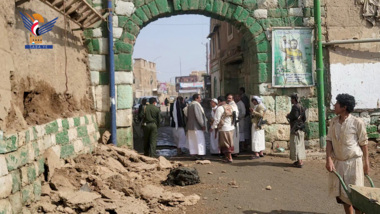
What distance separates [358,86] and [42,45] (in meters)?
7.19

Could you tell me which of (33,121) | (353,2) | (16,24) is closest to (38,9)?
(16,24)

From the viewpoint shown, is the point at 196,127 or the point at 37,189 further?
the point at 196,127

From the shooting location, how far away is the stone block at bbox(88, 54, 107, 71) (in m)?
8.20

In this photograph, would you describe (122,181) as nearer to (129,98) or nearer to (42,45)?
(42,45)

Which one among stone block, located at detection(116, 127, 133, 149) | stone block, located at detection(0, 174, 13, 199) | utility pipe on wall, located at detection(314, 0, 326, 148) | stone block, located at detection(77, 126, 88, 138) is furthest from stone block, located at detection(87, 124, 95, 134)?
utility pipe on wall, located at detection(314, 0, 326, 148)

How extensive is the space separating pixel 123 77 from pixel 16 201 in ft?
16.0

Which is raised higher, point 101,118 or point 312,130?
point 101,118

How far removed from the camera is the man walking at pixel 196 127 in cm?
852

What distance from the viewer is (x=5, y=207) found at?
11.6 ft

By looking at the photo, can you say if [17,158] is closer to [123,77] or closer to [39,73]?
[39,73]

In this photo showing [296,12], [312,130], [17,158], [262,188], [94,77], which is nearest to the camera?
[17,158]

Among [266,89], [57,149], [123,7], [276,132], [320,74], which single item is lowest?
[276,132]

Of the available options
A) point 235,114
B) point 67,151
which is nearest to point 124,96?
point 235,114

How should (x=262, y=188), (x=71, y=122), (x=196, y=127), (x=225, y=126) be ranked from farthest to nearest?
(x=196, y=127), (x=225, y=126), (x=71, y=122), (x=262, y=188)
